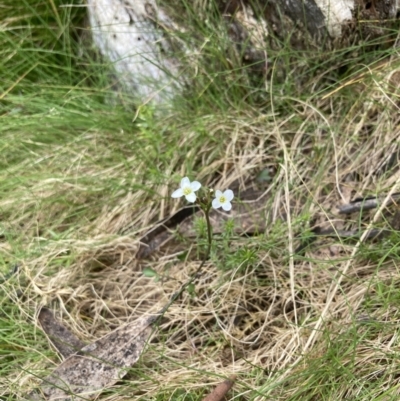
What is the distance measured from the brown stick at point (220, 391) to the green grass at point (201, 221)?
0.04 m

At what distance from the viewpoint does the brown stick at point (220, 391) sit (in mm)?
1805

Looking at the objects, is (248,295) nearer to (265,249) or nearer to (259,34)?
(265,249)

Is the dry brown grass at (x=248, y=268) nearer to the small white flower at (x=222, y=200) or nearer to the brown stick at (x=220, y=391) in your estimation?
the brown stick at (x=220, y=391)

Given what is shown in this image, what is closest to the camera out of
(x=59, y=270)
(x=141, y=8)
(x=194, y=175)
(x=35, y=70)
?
(x=59, y=270)

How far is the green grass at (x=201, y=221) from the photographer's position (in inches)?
74.4

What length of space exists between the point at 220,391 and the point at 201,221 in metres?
0.51

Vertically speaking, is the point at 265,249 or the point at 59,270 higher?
the point at 59,270

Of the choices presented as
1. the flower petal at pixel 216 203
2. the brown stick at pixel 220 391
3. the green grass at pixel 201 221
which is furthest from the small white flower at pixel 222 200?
the brown stick at pixel 220 391

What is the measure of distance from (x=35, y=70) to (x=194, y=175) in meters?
0.89

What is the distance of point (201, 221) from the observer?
2020 mm

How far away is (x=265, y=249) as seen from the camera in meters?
2.11

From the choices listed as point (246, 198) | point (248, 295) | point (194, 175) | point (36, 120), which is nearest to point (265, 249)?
point (248, 295)

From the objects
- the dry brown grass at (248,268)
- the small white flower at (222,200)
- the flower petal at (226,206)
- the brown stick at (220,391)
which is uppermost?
the small white flower at (222,200)

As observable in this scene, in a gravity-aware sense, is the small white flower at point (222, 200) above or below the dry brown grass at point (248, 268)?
above
